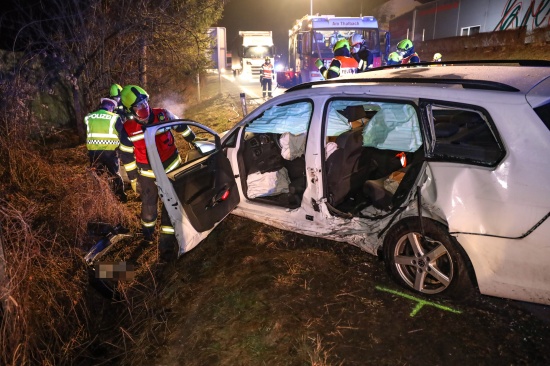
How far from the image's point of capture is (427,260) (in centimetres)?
275

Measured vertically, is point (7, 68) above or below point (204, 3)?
below

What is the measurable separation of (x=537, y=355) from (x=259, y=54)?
26.5m

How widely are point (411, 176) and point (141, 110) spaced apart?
294 centimetres

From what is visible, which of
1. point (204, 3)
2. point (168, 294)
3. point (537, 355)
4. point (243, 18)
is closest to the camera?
point (537, 355)

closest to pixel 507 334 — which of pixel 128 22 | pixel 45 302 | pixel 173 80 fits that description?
pixel 45 302

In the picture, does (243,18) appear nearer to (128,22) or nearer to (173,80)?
(173,80)

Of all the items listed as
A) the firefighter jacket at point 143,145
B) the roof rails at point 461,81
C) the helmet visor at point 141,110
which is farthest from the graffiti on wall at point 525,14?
the helmet visor at point 141,110

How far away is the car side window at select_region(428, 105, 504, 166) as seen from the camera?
2.44m

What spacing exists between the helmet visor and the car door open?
685 millimetres

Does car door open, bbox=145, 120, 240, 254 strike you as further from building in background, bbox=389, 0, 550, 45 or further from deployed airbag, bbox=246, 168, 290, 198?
building in background, bbox=389, 0, 550, 45

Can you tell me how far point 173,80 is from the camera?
13.9 meters

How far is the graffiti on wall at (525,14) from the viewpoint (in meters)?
18.5

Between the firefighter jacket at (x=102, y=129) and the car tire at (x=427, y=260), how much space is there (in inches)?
148

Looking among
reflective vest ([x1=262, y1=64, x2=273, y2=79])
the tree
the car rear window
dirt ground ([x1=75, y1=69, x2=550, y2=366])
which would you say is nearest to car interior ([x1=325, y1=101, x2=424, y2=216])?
dirt ground ([x1=75, y1=69, x2=550, y2=366])
